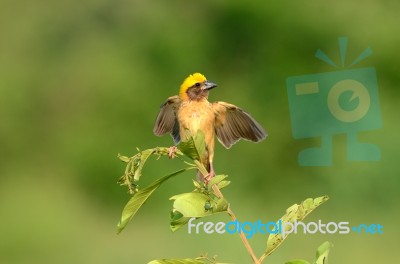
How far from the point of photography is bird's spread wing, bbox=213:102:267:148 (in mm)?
1244

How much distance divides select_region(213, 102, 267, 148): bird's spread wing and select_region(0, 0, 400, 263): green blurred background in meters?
2.28

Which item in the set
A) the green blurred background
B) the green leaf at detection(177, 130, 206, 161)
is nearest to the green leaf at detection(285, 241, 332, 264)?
the green leaf at detection(177, 130, 206, 161)

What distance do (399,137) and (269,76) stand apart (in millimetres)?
831

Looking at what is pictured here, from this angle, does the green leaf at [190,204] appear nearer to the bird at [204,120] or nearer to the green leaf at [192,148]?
the green leaf at [192,148]

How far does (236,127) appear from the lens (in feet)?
4.27

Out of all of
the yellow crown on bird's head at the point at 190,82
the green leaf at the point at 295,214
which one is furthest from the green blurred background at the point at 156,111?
the green leaf at the point at 295,214

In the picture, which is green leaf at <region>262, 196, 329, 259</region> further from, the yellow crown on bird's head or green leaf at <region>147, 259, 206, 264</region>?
the yellow crown on bird's head

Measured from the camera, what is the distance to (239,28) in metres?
5.13

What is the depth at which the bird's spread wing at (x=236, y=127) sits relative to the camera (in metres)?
1.24

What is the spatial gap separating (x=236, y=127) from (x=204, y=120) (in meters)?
0.20

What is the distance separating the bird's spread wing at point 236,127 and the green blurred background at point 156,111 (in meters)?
2.28

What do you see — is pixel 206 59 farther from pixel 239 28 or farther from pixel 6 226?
pixel 6 226

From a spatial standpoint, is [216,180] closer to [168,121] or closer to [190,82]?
[168,121]

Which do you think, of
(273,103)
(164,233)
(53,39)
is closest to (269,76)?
(273,103)
